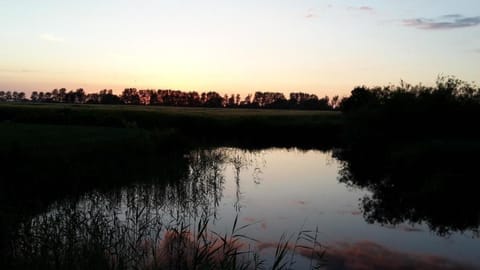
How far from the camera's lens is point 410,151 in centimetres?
2800

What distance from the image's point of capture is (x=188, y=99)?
132 metres

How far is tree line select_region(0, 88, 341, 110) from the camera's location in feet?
413

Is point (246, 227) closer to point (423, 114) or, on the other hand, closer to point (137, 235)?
point (137, 235)

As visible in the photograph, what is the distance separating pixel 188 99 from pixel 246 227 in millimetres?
119543

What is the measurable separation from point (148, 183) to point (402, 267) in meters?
9.69

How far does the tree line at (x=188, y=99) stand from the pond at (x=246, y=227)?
107 m

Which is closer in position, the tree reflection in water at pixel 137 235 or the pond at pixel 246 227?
the tree reflection in water at pixel 137 235

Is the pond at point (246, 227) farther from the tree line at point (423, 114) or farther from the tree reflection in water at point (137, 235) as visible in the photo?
the tree line at point (423, 114)

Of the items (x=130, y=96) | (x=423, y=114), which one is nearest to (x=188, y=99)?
(x=130, y=96)

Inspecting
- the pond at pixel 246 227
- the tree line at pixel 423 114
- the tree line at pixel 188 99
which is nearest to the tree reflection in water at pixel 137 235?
the pond at pixel 246 227

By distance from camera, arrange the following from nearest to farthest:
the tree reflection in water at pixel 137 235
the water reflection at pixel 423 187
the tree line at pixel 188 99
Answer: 1. the tree reflection in water at pixel 137 235
2. the water reflection at pixel 423 187
3. the tree line at pixel 188 99

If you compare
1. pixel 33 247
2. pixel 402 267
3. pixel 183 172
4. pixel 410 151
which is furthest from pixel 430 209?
pixel 33 247

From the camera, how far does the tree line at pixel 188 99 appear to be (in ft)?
413

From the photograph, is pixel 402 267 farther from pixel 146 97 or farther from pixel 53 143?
pixel 146 97
